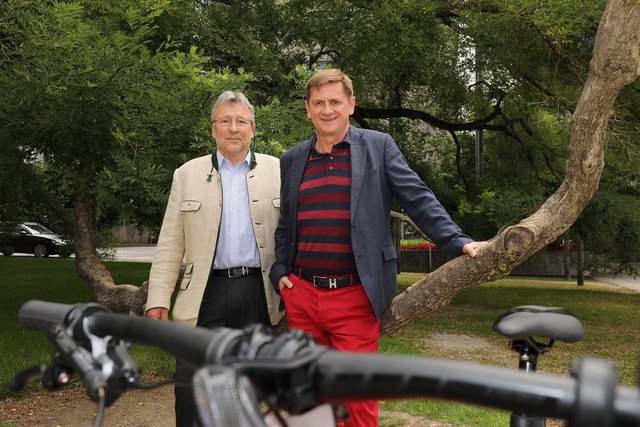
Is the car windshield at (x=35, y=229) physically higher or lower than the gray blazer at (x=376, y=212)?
lower

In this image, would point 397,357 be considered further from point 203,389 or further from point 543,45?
point 543,45

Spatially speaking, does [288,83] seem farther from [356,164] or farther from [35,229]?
[35,229]

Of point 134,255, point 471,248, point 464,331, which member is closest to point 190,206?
point 471,248

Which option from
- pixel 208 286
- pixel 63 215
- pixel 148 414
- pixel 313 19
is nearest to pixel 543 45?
pixel 313 19

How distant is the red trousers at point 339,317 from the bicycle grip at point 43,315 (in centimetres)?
212

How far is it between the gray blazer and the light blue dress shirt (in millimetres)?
158

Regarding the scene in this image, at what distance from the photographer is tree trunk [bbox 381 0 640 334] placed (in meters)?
5.16

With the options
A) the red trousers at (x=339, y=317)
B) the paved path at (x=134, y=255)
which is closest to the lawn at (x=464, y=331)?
the red trousers at (x=339, y=317)

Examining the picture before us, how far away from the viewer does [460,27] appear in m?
10.7

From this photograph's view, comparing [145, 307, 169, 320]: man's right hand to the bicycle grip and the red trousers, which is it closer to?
the red trousers

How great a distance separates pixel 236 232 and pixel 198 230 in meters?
0.19

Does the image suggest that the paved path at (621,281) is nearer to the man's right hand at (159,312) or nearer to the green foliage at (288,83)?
the green foliage at (288,83)

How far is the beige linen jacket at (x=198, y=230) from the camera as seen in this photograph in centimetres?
366

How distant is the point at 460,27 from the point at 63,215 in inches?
381
